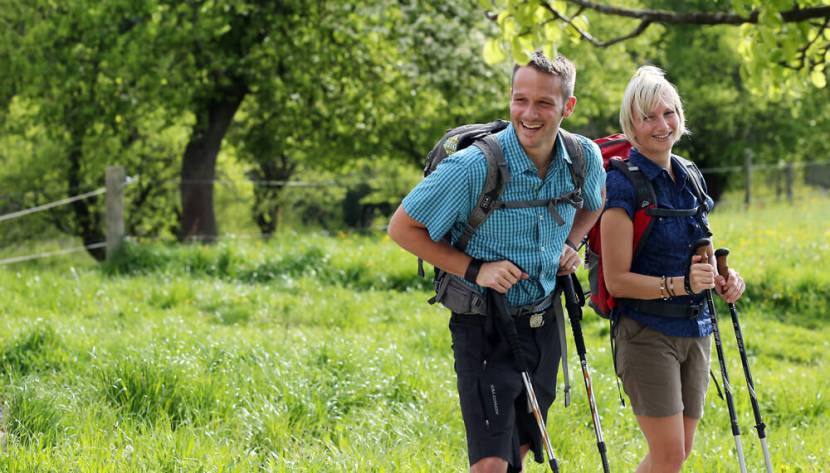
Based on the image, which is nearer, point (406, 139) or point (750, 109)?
point (406, 139)

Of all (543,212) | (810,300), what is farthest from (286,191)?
(543,212)

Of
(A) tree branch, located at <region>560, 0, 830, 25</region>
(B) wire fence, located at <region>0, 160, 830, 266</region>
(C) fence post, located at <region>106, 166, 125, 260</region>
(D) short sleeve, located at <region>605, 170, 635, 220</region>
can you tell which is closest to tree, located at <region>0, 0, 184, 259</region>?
(B) wire fence, located at <region>0, 160, 830, 266</region>

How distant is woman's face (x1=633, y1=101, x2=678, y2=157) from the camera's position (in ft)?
13.3

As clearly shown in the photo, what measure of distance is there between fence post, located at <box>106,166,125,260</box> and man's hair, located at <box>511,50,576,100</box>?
9661 millimetres

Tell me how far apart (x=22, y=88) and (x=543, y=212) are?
58.8ft

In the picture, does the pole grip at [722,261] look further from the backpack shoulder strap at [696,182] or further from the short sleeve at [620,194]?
the short sleeve at [620,194]

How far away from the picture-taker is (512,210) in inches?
143

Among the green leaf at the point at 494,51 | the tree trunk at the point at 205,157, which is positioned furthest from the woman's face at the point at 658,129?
the tree trunk at the point at 205,157

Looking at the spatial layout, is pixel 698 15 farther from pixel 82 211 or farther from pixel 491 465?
pixel 82 211

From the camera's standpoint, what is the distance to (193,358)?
6262 mm

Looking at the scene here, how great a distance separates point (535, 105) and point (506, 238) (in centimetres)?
49

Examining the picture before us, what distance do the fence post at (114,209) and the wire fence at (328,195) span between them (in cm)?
251

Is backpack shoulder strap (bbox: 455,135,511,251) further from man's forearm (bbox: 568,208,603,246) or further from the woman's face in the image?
the woman's face

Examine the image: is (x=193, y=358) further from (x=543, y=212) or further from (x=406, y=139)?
(x=406, y=139)
